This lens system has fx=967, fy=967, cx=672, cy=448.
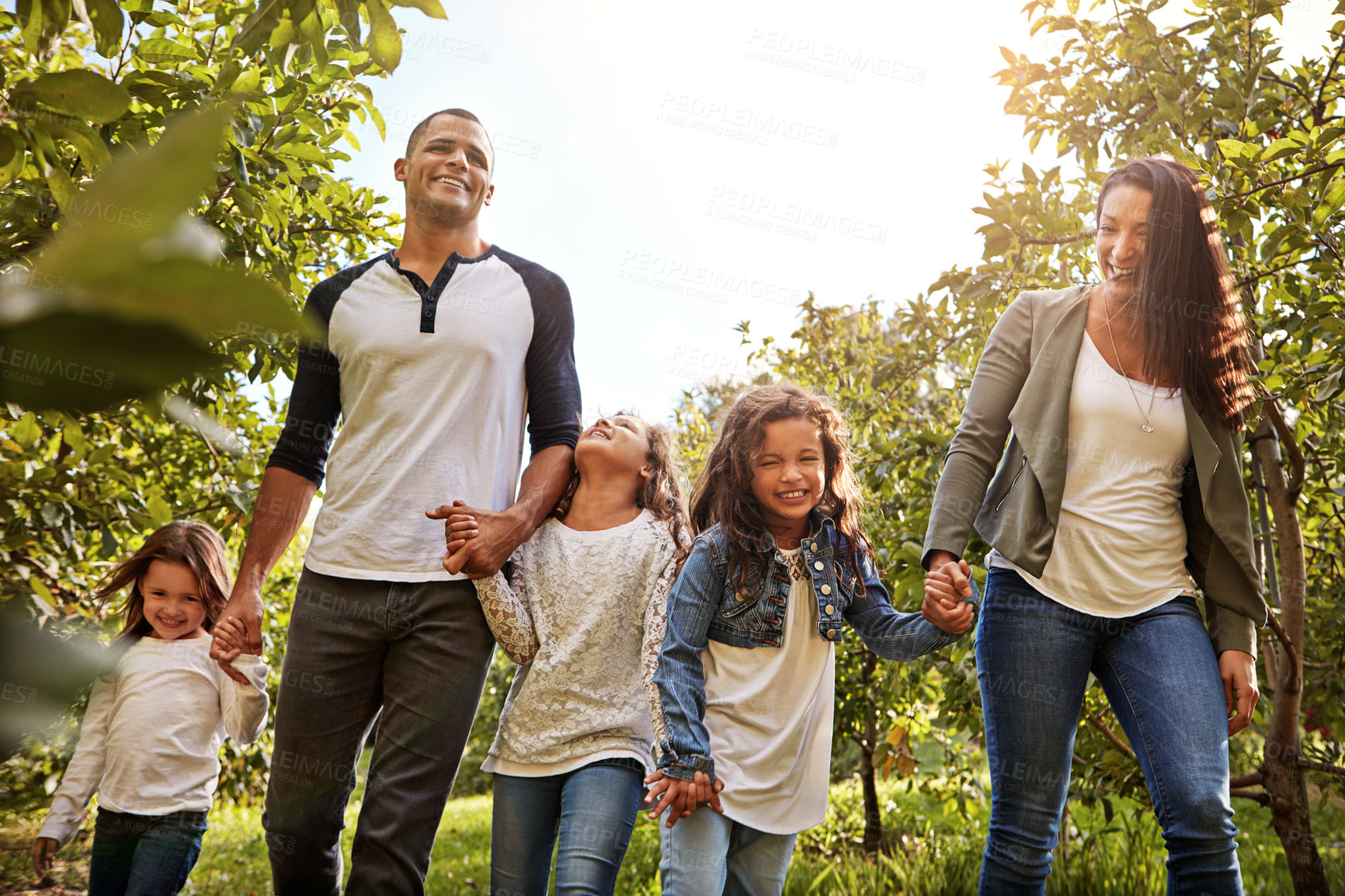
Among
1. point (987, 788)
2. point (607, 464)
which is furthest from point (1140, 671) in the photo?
point (987, 788)

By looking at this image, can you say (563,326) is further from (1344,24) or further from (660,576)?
(1344,24)

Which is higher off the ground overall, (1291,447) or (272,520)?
(1291,447)

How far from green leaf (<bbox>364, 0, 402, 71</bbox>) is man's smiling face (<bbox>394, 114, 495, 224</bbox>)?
1002 millimetres

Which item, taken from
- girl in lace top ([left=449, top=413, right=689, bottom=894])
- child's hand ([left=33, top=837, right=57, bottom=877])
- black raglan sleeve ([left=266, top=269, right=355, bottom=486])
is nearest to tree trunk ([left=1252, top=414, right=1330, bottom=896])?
girl in lace top ([left=449, top=413, right=689, bottom=894])

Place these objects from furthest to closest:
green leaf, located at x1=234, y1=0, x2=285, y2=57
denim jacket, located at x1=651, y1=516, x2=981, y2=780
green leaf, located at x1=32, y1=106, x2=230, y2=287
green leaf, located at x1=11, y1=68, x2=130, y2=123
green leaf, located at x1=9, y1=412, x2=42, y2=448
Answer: denim jacket, located at x1=651, y1=516, x2=981, y2=780 → green leaf, located at x1=234, y1=0, x2=285, y2=57 → green leaf, located at x1=9, y1=412, x2=42, y2=448 → green leaf, located at x1=11, y1=68, x2=130, y2=123 → green leaf, located at x1=32, y1=106, x2=230, y2=287

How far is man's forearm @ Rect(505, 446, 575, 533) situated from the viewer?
2.22 meters

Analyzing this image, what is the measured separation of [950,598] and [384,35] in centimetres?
147

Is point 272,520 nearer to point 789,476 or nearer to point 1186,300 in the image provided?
point 789,476

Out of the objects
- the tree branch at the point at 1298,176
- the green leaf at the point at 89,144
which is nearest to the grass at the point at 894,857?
the tree branch at the point at 1298,176

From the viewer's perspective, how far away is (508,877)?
7.52ft

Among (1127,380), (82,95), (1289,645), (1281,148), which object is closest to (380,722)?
(1127,380)

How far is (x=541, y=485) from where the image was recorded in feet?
7.54

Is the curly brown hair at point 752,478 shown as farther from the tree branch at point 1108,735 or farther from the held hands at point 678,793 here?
the tree branch at point 1108,735

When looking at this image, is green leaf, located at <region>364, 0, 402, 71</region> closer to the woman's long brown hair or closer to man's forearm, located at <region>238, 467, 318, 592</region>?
man's forearm, located at <region>238, 467, 318, 592</region>
